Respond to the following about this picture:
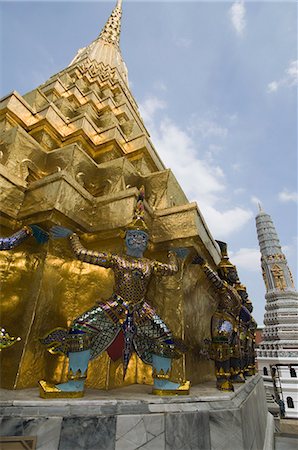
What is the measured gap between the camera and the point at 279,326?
2000cm

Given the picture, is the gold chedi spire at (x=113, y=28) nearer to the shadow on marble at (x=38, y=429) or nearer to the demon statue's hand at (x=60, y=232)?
the demon statue's hand at (x=60, y=232)

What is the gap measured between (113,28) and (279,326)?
25040mm

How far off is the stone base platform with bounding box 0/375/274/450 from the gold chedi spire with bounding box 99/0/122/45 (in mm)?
18039

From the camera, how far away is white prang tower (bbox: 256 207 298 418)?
1712 cm

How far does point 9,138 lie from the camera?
472cm

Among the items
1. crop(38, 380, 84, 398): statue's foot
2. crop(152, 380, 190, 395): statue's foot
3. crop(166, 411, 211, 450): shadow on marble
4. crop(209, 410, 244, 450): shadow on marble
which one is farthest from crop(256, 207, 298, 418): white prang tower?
crop(38, 380, 84, 398): statue's foot

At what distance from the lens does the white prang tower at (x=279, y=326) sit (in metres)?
17.1

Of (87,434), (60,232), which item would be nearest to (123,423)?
(87,434)

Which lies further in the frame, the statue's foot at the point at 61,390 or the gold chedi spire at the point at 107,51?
the gold chedi spire at the point at 107,51

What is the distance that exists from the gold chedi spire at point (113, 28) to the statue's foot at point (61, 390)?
17.8 m

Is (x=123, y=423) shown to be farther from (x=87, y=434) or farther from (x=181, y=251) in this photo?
(x=181, y=251)

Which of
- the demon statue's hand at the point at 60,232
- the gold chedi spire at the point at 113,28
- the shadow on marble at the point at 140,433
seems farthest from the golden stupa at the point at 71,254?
the gold chedi spire at the point at 113,28

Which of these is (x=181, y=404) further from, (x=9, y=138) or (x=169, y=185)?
(x=9, y=138)

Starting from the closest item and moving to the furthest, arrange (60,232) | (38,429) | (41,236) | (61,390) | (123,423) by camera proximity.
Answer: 1. (38,429)
2. (123,423)
3. (61,390)
4. (60,232)
5. (41,236)
